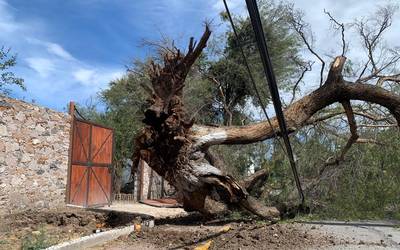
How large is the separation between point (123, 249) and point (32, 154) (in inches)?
219

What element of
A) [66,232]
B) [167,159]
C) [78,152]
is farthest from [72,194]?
[167,159]

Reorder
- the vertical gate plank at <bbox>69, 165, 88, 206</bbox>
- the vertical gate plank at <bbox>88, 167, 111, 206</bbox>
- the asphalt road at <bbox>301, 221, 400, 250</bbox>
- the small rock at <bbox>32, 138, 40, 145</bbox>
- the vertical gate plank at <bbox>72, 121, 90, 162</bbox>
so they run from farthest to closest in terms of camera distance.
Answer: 1. the vertical gate plank at <bbox>88, 167, 111, 206</bbox>
2. the vertical gate plank at <bbox>72, 121, 90, 162</bbox>
3. the vertical gate plank at <bbox>69, 165, 88, 206</bbox>
4. the small rock at <bbox>32, 138, 40, 145</bbox>
5. the asphalt road at <bbox>301, 221, 400, 250</bbox>

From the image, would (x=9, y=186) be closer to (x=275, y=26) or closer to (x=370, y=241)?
(x=370, y=241)

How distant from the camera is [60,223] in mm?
10789

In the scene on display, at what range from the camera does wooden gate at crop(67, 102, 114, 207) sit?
14.0m

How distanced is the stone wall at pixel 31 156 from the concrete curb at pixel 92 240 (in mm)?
3787

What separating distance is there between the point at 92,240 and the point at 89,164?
7890mm

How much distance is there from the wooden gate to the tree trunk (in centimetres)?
499

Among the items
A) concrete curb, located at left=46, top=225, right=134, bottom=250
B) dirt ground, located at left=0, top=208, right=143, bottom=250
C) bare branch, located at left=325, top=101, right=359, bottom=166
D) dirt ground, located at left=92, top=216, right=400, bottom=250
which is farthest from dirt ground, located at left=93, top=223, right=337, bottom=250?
bare branch, located at left=325, top=101, right=359, bottom=166

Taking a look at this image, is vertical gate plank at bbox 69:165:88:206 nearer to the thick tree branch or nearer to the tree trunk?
the tree trunk

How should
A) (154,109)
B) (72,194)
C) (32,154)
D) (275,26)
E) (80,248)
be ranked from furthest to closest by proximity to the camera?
(275,26)
(72,194)
(32,154)
(154,109)
(80,248)

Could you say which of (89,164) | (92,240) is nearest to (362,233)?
(92,240)

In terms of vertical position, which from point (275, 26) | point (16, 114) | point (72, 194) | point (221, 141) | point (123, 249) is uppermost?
point (275, 26)

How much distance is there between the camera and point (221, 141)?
9.35 m
